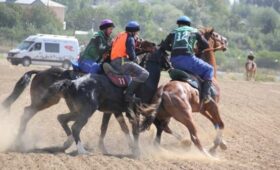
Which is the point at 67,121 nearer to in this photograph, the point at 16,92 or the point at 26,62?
the point at 16,92

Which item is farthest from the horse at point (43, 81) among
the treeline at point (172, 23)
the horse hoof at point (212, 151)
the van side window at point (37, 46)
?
the treeline at point (172, 23)

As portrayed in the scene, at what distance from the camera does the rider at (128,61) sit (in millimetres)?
12633

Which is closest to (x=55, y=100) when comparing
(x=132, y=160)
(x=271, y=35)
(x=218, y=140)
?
(x=132, y=160)

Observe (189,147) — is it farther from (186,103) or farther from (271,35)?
(271,35)

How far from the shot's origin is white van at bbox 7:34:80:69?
4216 cm

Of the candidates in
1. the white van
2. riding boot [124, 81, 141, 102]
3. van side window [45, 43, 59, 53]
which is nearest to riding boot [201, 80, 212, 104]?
riding boot [124, 81, 141, 102]

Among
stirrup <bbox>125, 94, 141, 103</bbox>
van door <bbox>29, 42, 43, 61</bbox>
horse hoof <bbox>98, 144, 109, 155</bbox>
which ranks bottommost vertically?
van door <bbox>29, 42, 43, 61</bbox>

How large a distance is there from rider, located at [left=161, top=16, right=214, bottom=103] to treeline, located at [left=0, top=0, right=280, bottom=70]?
54.2m

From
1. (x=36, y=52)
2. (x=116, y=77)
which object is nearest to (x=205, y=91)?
(x=116, y=77)

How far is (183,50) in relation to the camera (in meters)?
13.1

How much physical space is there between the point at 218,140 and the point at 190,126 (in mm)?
1107

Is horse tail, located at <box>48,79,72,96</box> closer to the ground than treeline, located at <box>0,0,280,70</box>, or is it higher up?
higher up

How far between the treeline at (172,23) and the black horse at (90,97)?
54.8 m

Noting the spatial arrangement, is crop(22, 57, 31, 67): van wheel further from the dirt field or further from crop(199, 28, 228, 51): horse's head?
crop(199, 28, 228, 51): horse's head
